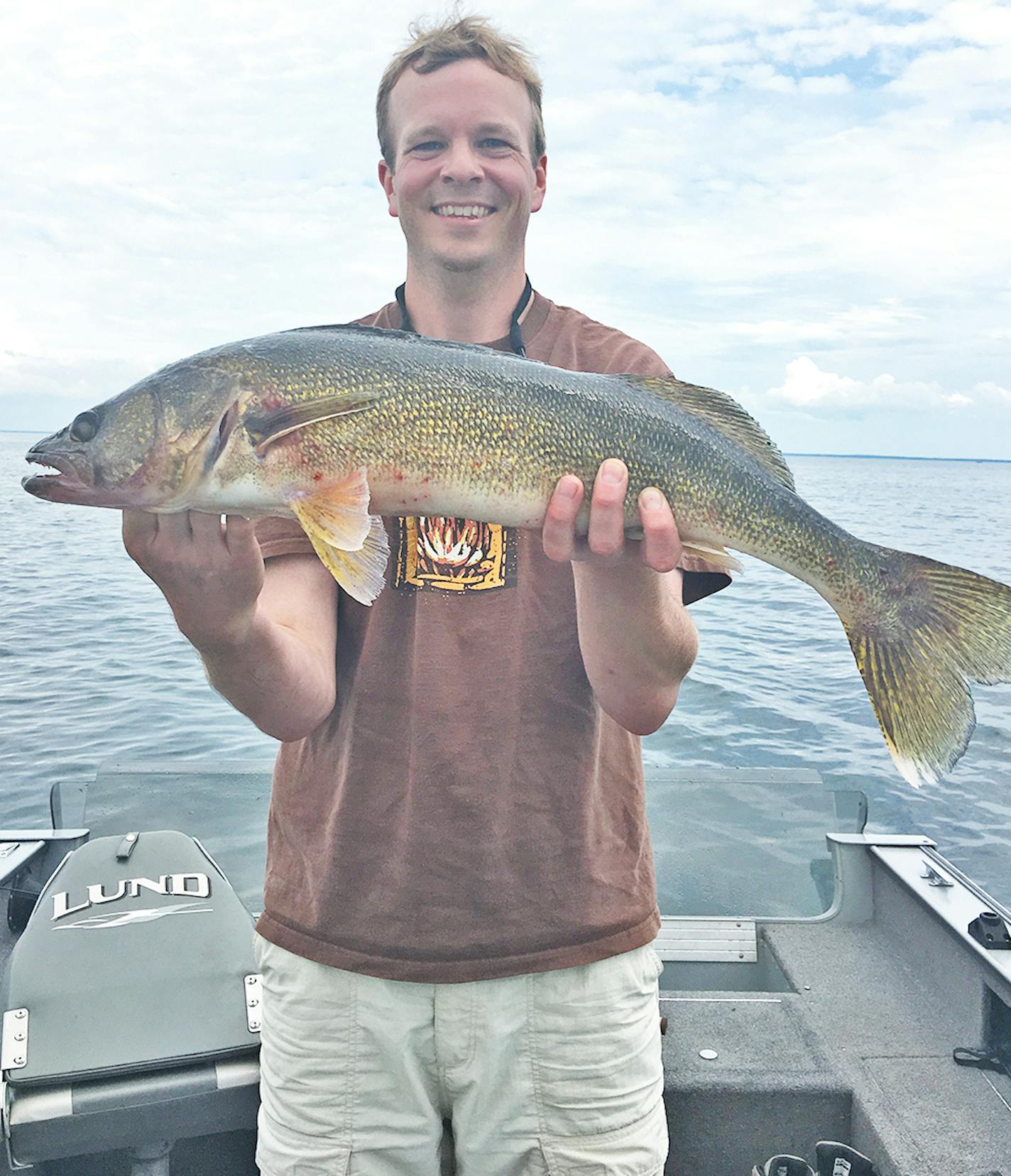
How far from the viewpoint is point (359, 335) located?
2527mm

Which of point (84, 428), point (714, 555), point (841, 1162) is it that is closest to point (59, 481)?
point (84, 428)

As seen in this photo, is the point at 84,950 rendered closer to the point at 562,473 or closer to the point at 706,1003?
the point at 562,473

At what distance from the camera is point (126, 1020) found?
314 centimetres

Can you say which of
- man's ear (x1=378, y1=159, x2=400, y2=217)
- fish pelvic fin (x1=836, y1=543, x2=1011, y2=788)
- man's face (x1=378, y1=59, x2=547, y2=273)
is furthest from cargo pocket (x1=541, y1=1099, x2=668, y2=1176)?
man's ear (x1=378, y1=159, x2=400, y2=217)

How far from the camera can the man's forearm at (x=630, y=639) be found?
102 inches

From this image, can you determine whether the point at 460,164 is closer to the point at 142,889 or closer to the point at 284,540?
the point at 284,540

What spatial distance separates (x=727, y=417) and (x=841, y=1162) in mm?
2511

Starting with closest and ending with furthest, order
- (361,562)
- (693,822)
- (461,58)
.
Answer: (361,562), (461,58), (693,822)

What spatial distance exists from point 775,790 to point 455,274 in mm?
3879

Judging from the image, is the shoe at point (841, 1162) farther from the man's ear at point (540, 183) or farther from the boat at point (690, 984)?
the man's ear at point (540, 183)

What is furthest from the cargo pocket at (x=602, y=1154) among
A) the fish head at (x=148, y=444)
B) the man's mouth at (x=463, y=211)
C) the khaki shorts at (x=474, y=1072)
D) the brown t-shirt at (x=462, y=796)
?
the man's mouth at (x=463, y=211)

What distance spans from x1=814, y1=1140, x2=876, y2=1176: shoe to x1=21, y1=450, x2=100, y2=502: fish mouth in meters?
3.10

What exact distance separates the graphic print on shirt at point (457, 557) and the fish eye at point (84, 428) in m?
0.87

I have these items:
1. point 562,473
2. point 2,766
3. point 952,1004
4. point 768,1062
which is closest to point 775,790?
point 952,1004
